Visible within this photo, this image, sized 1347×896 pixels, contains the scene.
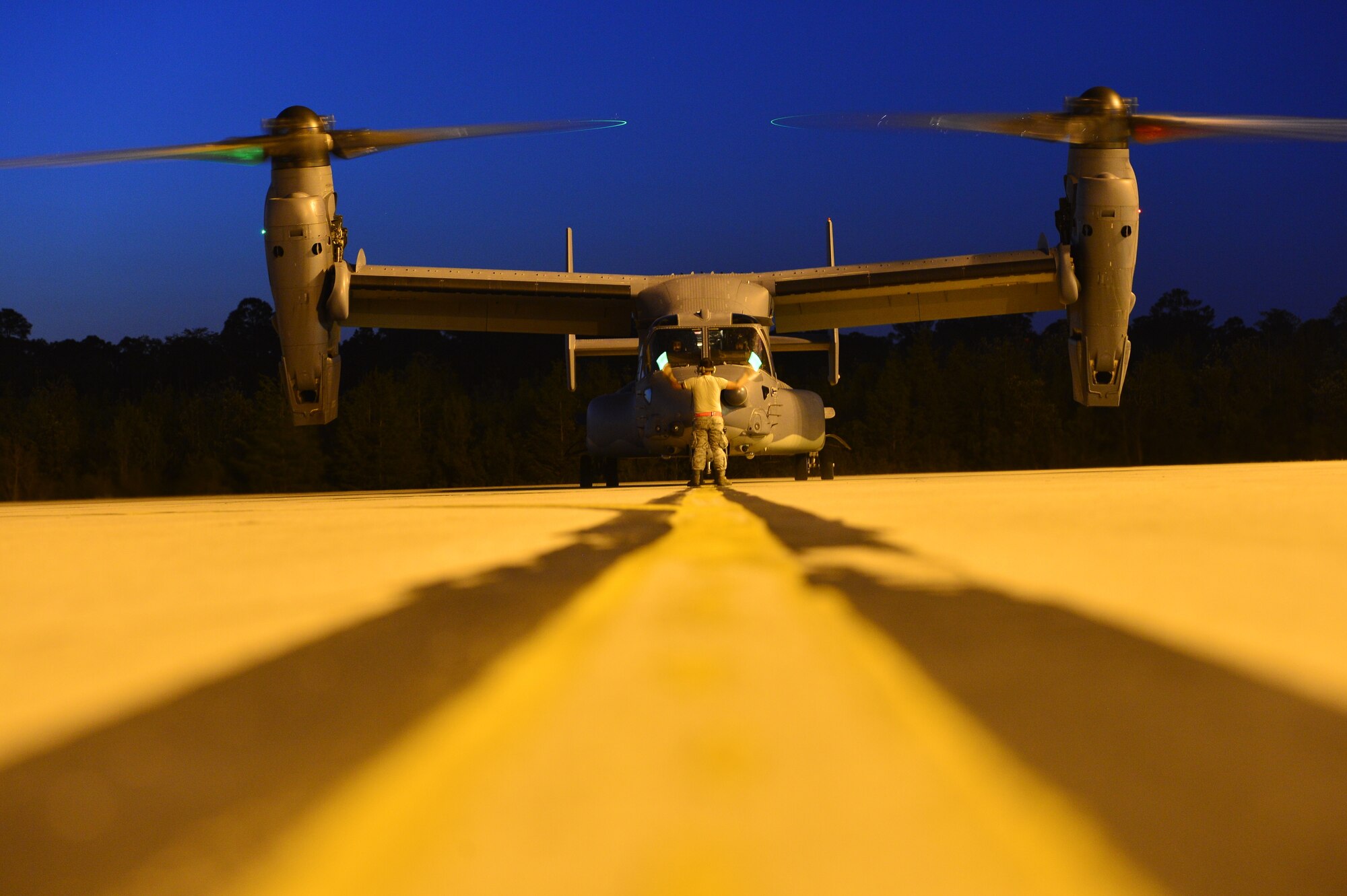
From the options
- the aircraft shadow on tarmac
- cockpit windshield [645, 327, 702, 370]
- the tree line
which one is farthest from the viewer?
the tree line

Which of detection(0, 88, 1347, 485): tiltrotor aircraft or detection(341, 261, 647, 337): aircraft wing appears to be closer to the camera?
detection(0, 88, 1347, 485): tiltrotor aircraft

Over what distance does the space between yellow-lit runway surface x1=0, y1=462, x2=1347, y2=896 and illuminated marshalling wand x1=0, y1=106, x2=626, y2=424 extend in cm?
1200

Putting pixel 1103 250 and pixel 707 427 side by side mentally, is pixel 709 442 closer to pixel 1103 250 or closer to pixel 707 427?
pixel 707 427

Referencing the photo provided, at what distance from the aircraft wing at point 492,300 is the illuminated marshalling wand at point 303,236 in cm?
70

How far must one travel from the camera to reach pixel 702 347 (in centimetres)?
1391

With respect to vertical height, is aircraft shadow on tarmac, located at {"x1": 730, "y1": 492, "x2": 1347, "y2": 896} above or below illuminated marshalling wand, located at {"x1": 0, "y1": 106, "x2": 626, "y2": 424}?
below

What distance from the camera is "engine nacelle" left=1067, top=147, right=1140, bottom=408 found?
14.2 metres

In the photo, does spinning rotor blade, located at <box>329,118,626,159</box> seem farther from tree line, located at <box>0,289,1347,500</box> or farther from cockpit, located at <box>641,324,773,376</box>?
tree line, located at <box>0,289,1347,500</box>

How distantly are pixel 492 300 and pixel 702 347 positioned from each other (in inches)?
226

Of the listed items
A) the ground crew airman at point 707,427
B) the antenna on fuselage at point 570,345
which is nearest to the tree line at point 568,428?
the antenna on fuselage at point 570,345

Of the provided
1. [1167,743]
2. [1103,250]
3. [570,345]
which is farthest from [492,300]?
[1167,743]

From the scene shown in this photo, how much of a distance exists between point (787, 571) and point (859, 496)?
4.41m

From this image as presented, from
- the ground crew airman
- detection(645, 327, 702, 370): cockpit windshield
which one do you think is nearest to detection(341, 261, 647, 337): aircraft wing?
detection(645, 327, 702, 370): cockpit windshield

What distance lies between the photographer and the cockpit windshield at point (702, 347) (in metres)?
13.9
